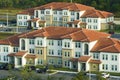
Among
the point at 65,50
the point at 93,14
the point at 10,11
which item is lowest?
the point at 65,50

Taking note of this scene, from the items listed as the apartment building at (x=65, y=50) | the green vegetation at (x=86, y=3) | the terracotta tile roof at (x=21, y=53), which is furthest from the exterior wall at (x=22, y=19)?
the terracotta tile roof at (x=21, y=53)

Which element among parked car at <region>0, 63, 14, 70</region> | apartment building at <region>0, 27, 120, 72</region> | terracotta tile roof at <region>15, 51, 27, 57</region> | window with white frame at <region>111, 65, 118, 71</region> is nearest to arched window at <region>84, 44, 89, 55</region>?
apartment building at <region>0, 27, 120, 72</region>

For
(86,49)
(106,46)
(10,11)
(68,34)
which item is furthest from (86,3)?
(106,46)

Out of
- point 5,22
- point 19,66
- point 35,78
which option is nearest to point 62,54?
point 19,66

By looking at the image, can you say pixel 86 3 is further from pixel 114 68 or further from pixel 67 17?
pixel 114 68

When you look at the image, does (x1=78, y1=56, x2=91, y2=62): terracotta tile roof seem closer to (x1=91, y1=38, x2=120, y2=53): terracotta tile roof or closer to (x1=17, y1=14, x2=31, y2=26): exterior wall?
(x1=91, y1=38, x2=120, y2=53): terracotta tile roof

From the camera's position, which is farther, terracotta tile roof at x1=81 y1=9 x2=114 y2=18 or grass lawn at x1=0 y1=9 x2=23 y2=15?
grass lawn at x1=0 y1=9 x2=23 y2=15
